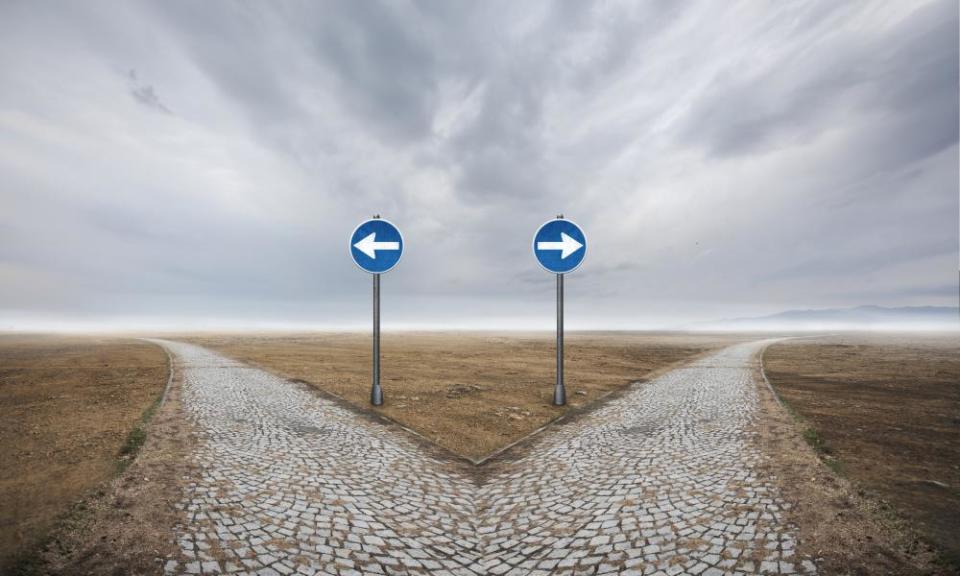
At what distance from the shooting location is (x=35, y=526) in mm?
4715

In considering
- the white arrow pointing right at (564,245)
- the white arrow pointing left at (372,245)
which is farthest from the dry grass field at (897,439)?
the white arrow pointing left at (372,245)

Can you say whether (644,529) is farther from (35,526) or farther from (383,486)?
(35,526)

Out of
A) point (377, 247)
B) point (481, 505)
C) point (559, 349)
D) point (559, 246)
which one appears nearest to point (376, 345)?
point (377, 247)

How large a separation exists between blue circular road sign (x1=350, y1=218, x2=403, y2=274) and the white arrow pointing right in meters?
4.18

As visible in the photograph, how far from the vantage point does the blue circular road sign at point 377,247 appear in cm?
1209

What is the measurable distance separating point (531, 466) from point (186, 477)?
5.33m

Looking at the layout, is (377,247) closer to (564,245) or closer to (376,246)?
(376,246)

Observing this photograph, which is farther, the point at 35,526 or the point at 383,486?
the point at 383,486

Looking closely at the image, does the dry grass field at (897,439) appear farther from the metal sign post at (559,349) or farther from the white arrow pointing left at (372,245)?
the white arrow pointing left at (372,245)

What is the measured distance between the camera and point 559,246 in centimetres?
1241

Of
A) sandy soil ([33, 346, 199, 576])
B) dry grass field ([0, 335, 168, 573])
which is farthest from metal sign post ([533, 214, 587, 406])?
dry grass field ([0, 335, 168, 573])

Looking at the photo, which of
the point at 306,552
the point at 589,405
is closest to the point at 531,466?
A: the point at 306,552

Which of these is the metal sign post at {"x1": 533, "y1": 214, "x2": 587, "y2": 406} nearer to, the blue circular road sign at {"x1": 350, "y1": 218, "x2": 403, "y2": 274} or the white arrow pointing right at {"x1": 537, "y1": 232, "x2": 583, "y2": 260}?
the white arrow pointing right at {"x1": 537, "y1": 232, "x2": 583, "y2": 260}

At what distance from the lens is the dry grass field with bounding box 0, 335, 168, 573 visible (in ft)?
16.6
